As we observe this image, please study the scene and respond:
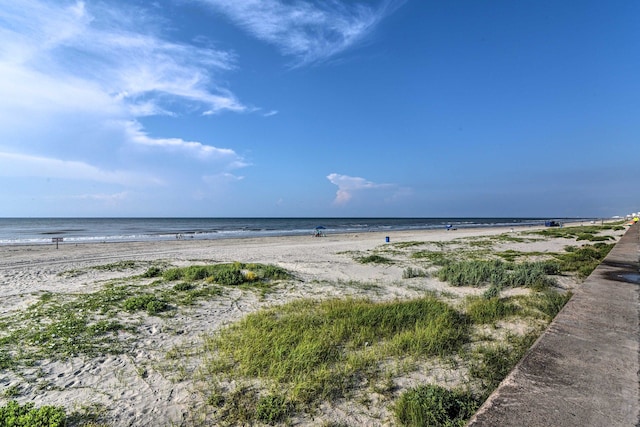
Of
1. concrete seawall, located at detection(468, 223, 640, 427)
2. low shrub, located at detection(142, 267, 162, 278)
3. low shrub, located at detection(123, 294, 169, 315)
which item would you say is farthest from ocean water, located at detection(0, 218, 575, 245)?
concrete seawall, located at detection(468, 223, 640, 427)

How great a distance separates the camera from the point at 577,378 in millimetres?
2633

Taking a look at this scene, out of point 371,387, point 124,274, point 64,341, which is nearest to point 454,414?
point 371,387

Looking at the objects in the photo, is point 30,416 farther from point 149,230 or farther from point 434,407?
point 149,230

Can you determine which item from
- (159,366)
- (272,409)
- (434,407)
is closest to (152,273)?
(159,366)

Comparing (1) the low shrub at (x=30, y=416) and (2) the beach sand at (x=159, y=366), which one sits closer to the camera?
(1) the low shrub at (x=30, y=416)

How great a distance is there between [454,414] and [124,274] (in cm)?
→ 1235

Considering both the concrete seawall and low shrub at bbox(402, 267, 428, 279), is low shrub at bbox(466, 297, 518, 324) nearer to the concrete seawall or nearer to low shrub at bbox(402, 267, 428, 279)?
the concrete seawall

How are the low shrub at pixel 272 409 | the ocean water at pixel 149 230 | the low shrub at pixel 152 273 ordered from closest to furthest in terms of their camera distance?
the low shrub at pixel 272 409 → the low shrub at pixel 152 273 → the ocean water at pixel 149 230

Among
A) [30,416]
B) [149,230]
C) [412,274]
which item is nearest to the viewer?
[30,416]

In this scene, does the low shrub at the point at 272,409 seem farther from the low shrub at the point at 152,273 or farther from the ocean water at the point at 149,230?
the ocean water at the point at 149,230

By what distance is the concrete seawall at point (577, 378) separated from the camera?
7.13 ft

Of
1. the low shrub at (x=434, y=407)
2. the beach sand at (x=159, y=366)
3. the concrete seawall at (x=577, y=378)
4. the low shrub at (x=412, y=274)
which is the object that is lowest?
the beach sand at (x=159, y=366)

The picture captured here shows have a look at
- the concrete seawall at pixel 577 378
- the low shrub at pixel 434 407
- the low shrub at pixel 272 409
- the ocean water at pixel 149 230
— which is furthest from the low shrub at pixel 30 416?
the ocean water at pixel 149 230

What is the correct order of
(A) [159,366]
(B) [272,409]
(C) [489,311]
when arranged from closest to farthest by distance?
(B) [272,409] → (A) [159,366] → (C) [489,311]
